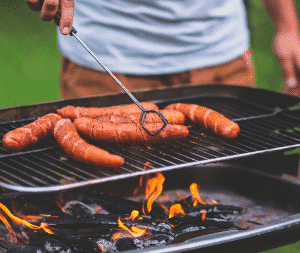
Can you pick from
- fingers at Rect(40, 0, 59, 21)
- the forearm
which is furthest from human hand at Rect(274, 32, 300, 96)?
fingers at Rect(40, 0, 59, 21)

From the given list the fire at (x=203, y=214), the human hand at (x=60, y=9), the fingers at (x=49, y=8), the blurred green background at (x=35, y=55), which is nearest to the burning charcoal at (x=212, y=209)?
the fire at (x=203, y=214)

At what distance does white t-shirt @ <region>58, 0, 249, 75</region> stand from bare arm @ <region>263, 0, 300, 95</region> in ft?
1.09

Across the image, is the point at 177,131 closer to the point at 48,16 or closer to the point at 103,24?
the point at 48,16

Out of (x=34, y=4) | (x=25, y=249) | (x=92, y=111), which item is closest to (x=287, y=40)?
(x=92, y=111)

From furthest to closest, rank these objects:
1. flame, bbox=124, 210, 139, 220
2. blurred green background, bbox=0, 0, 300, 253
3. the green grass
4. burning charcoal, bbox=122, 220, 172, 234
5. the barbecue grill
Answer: blurred green background, bbox=0, 0, 300, 253 → the green grass → flame, bbox=124, 210, 139, 220 → burning charcoal, bbox=122, 220, 172, 234 → the barbecue grill

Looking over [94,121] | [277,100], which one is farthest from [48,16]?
[277,100]

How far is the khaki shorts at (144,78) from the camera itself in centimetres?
295

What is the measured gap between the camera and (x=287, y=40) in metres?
2.86

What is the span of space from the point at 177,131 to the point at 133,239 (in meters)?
0.60

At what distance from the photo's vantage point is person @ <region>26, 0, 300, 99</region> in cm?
275

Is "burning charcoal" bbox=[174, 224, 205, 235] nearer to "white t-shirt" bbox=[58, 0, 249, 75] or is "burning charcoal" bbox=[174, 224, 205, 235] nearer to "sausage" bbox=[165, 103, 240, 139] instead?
"sausage" bbox=[165, 103, 240, 139]

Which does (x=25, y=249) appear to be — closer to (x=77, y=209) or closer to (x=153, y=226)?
(x=77, y=209)

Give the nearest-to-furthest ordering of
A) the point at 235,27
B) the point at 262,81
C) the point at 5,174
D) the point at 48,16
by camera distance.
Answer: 1. the point at 5,174
2. the point at 48,16
3. the point at 235,27
4. the point at 262,81

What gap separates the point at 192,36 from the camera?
288 cm
